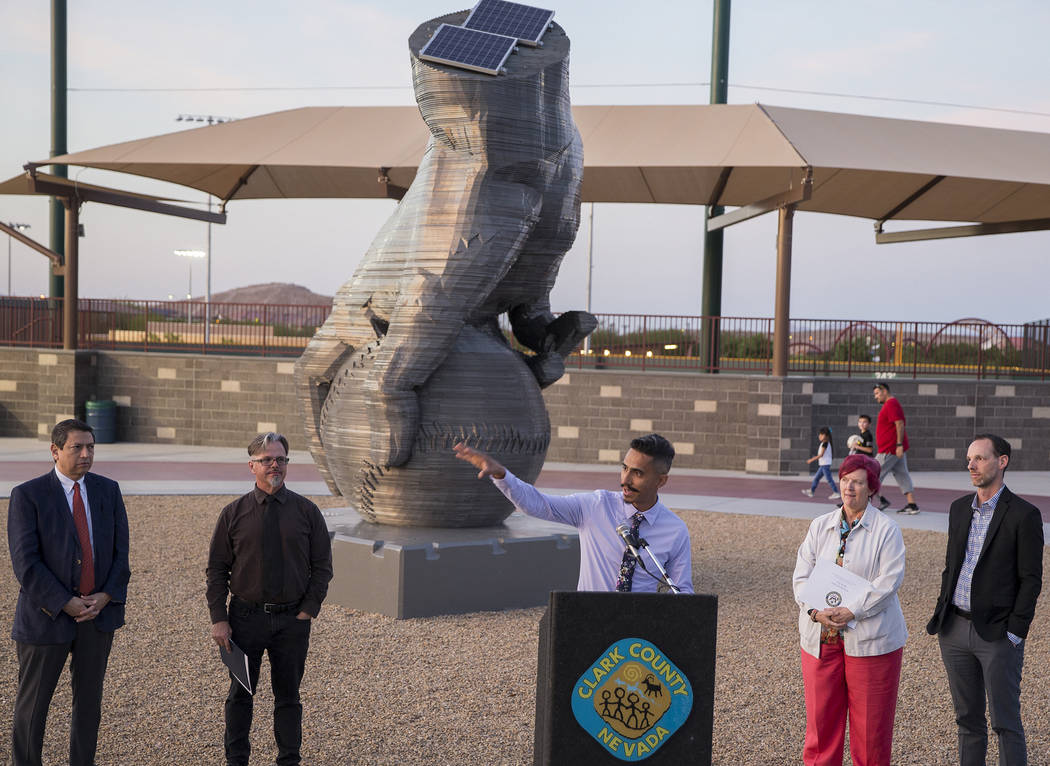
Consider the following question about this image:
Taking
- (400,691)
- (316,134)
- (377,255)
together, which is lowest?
(400,691)

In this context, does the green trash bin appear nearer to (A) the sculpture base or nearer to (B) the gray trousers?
(A) the sculpture base

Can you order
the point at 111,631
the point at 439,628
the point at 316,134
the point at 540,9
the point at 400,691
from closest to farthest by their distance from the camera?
1. the point at 111,631
2. the point at 400,691
3. the point at 439,628
4. the point at 540,9
5. the point at 316,134

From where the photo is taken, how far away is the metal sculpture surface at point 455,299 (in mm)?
7539

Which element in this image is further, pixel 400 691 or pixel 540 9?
pixel 540 9

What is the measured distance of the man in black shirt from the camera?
15.0 ft

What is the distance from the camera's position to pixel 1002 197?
1959 cm

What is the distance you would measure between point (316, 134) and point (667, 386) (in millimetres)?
7571

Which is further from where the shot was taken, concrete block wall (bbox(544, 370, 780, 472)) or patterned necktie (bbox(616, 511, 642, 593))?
concrete block wall (bbox(544, 370, 780, 472))

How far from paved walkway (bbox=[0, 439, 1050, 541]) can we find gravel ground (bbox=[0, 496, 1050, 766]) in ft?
15.9

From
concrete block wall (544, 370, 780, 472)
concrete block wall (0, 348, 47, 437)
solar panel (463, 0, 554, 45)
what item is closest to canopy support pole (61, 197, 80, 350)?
concrete block wall (0, 348, 47, 437)

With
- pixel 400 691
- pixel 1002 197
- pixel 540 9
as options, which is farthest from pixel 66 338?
pixel 1002 197

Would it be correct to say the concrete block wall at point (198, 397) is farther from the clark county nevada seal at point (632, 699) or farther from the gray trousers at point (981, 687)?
the clark county nevada seal at point (632, 699)

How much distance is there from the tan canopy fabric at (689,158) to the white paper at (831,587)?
12275 mm

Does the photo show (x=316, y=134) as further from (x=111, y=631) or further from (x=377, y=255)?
(x=111, y=631)
